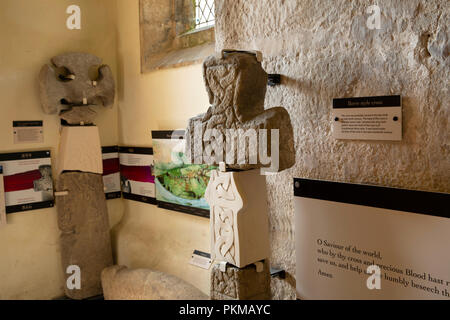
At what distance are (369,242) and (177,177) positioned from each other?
1826 mm

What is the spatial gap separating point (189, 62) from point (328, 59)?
1.41 m

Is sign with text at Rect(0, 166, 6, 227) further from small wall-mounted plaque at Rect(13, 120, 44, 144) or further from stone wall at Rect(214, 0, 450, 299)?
stone wall at Rect(214, 0, 450, 299)

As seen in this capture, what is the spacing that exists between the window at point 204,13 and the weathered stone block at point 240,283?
7.12 feet

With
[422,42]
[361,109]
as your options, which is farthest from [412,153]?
[422,42]

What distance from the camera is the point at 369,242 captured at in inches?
74.7

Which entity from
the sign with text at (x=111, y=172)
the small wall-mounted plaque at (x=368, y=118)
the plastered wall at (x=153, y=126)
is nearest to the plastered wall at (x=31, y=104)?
the plastered wall at (x=153, y=126)

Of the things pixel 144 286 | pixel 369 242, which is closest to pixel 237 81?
pixel 369 242

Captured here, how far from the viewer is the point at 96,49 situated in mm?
3840

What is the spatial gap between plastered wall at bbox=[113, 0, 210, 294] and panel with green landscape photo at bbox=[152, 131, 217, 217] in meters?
0.08

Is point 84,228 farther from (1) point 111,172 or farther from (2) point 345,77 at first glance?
(2) point 345,77

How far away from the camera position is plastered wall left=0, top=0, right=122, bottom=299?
3.34 m

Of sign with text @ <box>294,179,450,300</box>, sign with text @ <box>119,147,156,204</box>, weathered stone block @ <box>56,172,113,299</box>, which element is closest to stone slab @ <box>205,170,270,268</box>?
sign with text @ <box>294,179,450,300</box>

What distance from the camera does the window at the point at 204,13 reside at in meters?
3.45

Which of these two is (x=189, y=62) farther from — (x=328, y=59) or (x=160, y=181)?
(x=328, y=59)
